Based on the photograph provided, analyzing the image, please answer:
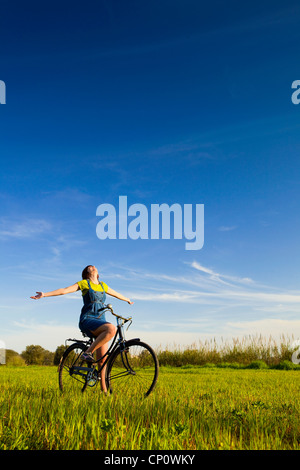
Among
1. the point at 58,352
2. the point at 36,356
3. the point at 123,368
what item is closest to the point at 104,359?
the point at 123,368

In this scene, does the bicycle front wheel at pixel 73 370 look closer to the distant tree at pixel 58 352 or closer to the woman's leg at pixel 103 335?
the woman's leg at pixel 103 335

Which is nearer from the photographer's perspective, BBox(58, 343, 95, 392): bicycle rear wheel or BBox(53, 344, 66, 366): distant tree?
BBox(58, 343, 95, 392): bicycle rear wheel

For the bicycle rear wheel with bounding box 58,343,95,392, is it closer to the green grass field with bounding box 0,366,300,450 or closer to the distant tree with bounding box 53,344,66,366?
the green grass field with bounding box 0,366,300,450

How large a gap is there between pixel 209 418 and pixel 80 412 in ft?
5.05

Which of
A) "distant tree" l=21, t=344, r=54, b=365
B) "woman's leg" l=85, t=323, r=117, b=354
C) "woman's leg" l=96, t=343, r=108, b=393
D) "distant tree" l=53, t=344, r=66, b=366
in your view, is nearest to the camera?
"woman's leg" l=85, t=323, r=117, b=354

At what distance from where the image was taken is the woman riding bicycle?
7.43 meters

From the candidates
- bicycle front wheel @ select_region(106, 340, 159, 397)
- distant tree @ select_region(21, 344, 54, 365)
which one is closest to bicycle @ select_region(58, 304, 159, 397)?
bicycle front wheel @ select_region(106, 340, 159, 397)

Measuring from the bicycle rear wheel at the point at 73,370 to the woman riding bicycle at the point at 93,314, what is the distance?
19.7 inches

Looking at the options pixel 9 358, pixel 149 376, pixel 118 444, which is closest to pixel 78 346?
pixel 149 376

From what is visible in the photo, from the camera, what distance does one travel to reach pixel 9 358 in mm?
26969

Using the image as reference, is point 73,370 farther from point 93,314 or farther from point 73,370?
point 93,314

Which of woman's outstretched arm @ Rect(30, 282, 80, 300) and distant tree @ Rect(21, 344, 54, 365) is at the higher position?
woman's outstretched arm @ Rect(30, 282, 80, 300)

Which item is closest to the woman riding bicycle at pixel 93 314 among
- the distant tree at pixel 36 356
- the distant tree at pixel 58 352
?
the distant tree at pixel 58 352
